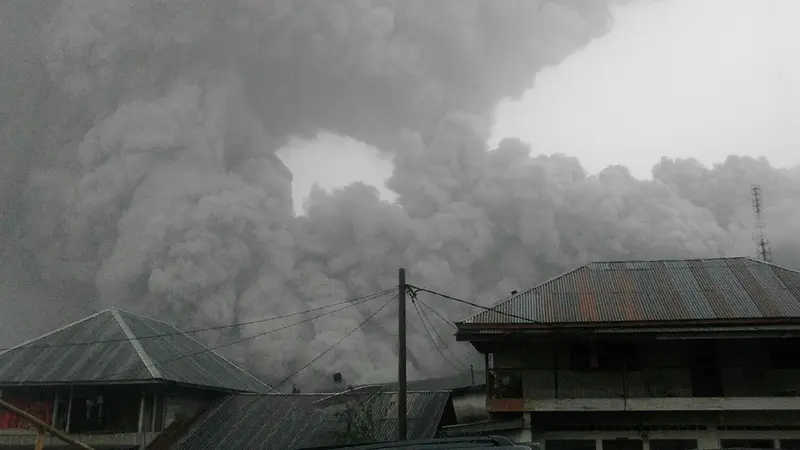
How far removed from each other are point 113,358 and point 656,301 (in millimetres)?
22980

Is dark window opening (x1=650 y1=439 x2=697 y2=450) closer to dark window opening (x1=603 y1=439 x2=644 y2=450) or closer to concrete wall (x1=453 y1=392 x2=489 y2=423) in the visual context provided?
dark window opening (x1=603 y1=439 x2=644 y2=450)

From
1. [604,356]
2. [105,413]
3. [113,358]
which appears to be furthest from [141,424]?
[604,356]

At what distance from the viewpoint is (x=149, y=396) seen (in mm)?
28266

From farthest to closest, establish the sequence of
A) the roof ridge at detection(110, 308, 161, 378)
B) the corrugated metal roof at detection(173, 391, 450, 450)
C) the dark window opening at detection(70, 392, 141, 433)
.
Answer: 1. the roof ridge at detection(110, 308, 161, 378)
2. the dark window opening at detection(70, 392, 141, 433)
3. the corrugated metal roof at detection(173, 391, 450, 450)

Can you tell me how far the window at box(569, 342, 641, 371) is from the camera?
68.8 ft

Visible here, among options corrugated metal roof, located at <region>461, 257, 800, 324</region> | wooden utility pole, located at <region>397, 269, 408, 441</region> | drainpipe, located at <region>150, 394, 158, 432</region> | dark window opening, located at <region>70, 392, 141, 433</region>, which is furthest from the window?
dark window opening, located at <region>70, 392, 141, 433</region>

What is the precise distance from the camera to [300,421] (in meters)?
27.5

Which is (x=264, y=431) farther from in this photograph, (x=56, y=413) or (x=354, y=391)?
(x=56, y=413)

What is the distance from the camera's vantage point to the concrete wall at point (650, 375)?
2030 centimetres

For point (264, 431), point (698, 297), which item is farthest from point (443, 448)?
point (264, 431)

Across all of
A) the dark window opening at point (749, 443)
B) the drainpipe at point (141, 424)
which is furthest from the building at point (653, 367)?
the drainpipe at point (141, 424)

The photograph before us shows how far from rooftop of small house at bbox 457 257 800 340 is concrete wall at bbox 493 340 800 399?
117 cm

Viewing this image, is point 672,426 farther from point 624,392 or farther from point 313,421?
point 313,421

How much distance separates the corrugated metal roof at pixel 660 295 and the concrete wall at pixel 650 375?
1.14m
